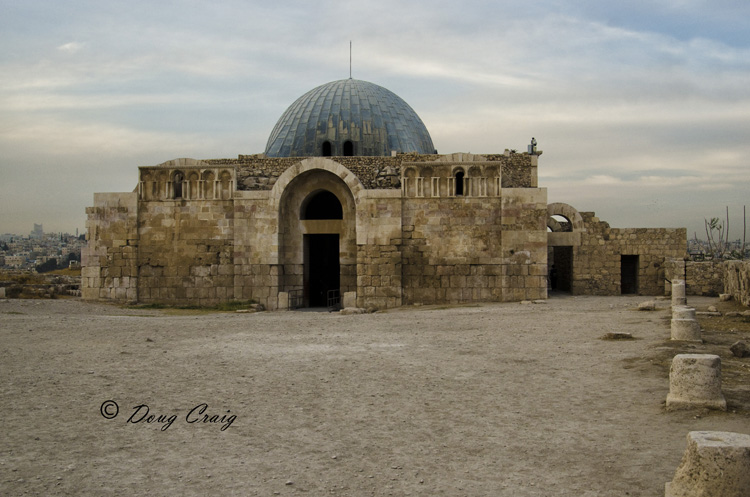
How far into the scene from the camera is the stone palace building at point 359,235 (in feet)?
62.6

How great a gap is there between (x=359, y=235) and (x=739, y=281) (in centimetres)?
1008

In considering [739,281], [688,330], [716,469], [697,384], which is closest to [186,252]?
[688,330]

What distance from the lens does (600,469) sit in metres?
4.90

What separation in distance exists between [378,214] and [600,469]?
14.7 meters

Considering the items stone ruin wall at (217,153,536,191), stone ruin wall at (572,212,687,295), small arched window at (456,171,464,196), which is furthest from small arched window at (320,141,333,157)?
stone ruin wall at (572,212,687,295)

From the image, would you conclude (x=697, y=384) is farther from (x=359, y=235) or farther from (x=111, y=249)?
(x=111, y=249)

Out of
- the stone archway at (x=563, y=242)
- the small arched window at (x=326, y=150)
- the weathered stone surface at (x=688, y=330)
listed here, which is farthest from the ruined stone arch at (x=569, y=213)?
the weathered stone surface at (x=688, y=330)

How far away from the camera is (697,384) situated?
6.07 metres

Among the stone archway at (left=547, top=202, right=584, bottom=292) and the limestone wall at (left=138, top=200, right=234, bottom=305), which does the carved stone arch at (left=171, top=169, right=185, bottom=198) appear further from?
the stone archway at (left=547, top=202, right=584, bottom=292)

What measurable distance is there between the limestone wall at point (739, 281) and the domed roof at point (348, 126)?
1175 cm

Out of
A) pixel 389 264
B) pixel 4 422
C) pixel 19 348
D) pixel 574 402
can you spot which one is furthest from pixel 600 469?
pixel 389 264

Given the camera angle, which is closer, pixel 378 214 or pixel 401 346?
pixel 401 346

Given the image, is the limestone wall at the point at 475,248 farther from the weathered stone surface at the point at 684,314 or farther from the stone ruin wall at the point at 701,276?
the weathered stone surface at the point at 684,314

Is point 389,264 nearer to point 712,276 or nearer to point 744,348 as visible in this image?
point 712,276
